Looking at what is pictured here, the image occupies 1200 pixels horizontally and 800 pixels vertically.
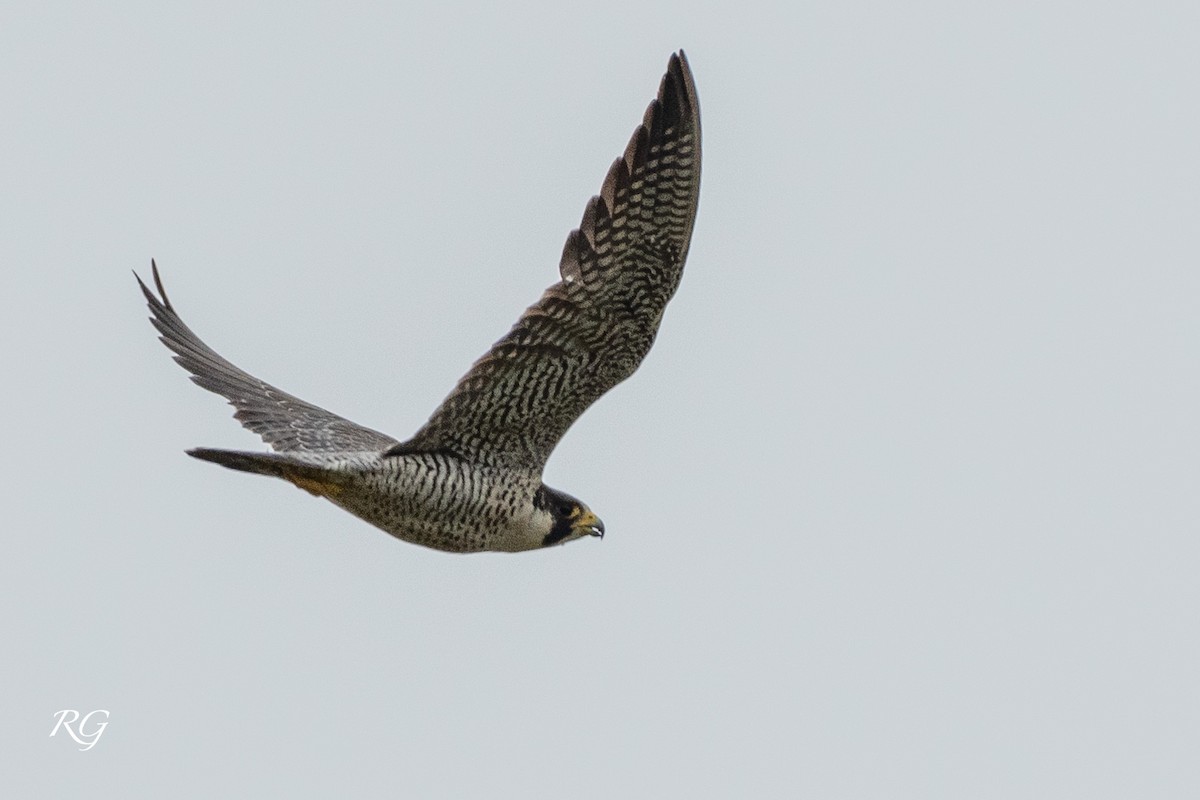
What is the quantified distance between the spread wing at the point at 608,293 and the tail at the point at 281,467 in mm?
460

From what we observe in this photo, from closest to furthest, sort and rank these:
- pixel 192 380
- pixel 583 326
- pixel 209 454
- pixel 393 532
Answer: pixel 209 454
pixel 583 326
pixel 393 532
pixel 192 380

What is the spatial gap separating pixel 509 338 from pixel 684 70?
1797mm

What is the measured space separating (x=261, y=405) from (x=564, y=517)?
252cm

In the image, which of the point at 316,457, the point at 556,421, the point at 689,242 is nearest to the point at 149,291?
the point at 316,457

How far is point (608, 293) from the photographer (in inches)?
414

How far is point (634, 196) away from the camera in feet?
34.1

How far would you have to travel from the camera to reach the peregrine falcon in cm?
1035

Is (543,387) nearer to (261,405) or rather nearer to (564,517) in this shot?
(564,517)

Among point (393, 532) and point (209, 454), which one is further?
point (393, 532)

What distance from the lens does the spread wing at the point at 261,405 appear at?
1212 cm

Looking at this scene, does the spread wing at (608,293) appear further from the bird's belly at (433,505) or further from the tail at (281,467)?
the tail at (281,467)

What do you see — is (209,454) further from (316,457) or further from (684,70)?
(684,70)

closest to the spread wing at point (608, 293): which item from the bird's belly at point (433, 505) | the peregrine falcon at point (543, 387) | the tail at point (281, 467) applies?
the peregrine falcon at point (543, 387)

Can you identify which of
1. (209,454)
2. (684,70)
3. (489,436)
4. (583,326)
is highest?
(684,70)
